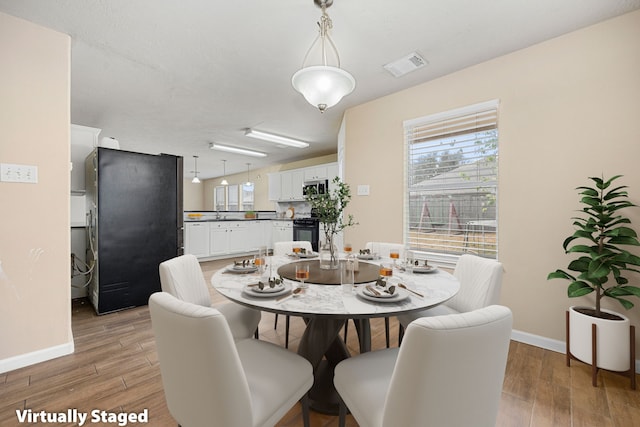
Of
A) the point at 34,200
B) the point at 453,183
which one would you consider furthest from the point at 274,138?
the point at 34,200

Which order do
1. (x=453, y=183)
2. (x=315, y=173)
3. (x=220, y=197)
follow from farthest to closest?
(x=220, y=197), (x=315, y=173), (x=453, y=183)

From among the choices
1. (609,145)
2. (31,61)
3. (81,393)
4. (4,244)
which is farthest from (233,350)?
(609,145)

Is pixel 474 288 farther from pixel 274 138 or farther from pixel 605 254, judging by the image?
pixel 274 138

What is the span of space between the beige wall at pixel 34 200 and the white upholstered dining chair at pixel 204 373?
1.84 m

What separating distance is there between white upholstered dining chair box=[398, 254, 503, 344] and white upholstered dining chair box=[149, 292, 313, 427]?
3.19 ft

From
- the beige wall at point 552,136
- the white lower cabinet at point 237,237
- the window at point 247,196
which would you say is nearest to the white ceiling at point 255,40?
the beige wall at point 552,136

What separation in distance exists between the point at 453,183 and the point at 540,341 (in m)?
1.55

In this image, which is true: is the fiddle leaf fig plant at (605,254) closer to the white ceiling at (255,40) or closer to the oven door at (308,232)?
the white ceiling at (255,40)

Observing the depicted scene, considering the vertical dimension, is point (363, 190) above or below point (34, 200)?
above

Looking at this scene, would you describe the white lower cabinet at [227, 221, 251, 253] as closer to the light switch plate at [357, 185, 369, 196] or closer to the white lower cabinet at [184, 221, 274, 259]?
A: the white lower cabinet at [184, 221, 274, 259]

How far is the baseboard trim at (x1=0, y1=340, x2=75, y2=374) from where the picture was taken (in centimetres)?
189

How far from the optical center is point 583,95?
2.11 metres

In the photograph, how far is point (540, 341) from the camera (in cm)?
228

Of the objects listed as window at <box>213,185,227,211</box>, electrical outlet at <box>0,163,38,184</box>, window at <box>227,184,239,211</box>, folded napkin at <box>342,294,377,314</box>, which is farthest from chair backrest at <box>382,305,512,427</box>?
window at <box>213,185,227,211</box>
